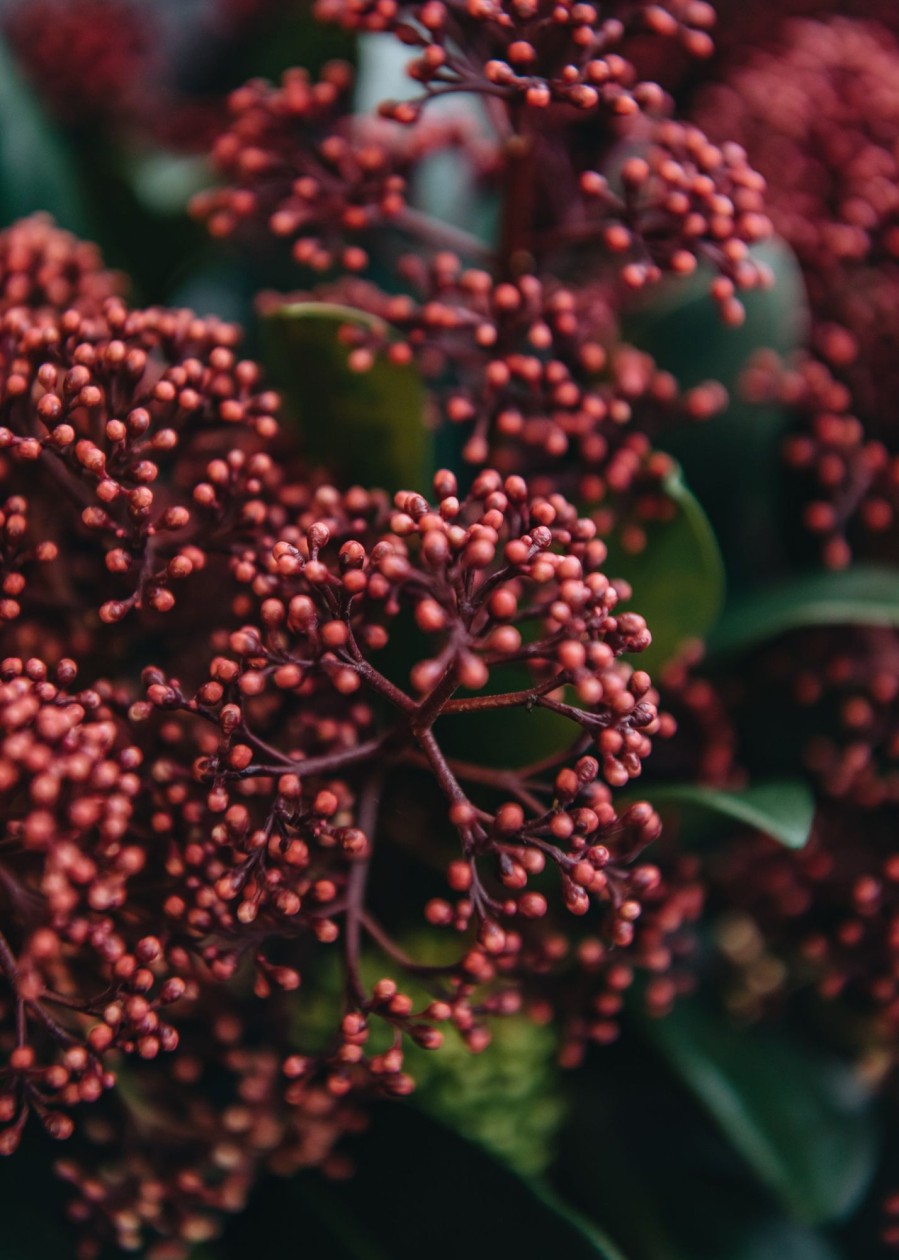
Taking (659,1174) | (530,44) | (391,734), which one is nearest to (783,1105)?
(659,1174)

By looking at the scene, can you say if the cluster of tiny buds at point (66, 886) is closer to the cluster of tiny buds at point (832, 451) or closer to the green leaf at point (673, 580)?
the green leaf at point (673, 580)

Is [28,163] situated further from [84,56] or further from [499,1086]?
[499,1086]

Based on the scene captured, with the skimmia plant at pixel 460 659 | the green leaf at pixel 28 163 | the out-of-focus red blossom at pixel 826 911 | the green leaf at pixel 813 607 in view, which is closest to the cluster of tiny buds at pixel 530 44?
the skimmia plant at pixel 460 659

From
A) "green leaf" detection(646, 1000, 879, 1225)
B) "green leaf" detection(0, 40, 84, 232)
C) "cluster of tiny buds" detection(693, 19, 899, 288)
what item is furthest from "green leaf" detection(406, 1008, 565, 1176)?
"green leaf" detection(0, 40, 84, 232)

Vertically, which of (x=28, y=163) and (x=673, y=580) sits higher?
(x=673, y=580)

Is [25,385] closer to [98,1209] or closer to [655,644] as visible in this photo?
[655,644]

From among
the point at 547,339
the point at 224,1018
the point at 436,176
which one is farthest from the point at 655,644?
the point at 436,176

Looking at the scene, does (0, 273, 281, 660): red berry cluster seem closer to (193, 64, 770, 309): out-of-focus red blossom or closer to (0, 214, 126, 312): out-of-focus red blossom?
(0, 214, 126, 312): out-of-focus red blossom

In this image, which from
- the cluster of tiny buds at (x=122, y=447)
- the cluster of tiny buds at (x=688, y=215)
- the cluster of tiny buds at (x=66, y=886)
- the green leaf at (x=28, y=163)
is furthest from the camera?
the green leaf at (x=28, y=163)
